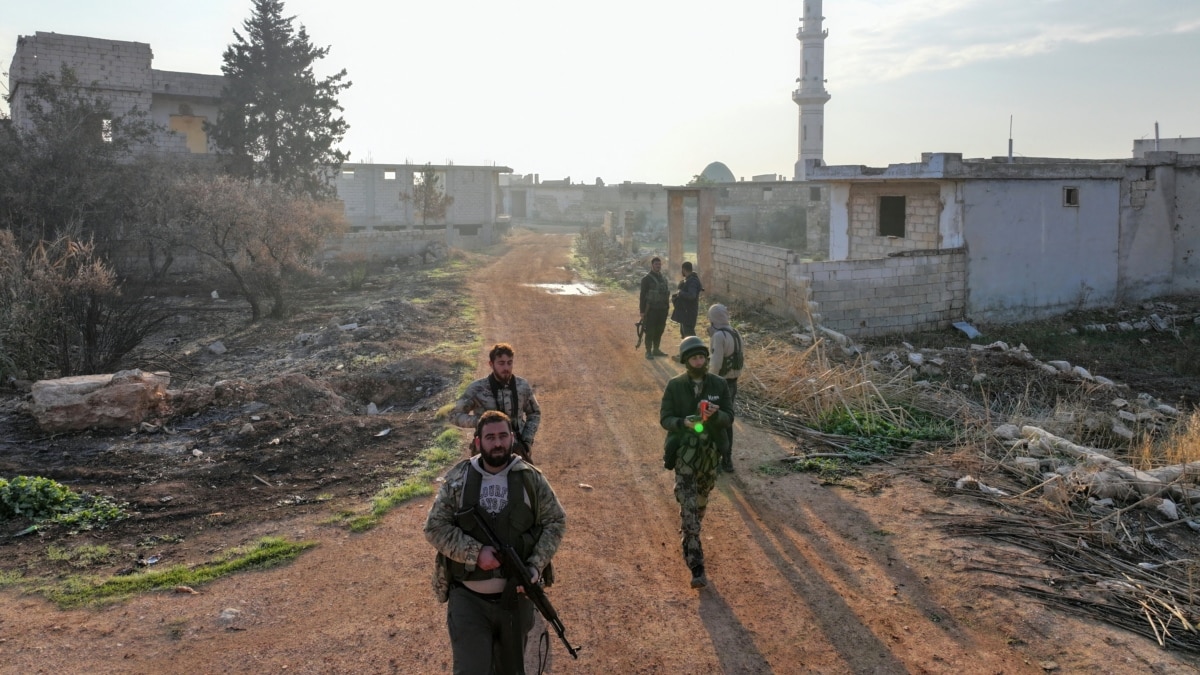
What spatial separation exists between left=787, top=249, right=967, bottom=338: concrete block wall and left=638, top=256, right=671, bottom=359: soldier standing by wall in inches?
119

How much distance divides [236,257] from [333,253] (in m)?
8.63

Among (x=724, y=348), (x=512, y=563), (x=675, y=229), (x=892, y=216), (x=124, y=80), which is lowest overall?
(x=512, y=563)

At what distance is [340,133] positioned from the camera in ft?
117

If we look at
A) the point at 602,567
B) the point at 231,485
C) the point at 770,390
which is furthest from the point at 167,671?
the point at 770,390

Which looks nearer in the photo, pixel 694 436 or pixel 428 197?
pixel 694 436

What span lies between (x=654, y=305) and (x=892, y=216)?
7.88 m

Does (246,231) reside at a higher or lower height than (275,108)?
lower

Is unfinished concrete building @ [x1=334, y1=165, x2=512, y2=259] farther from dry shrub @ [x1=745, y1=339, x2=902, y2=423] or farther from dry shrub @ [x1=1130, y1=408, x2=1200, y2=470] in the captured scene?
dry shrub @ [x1=1130, y1=408, x2=1200, y2=470]

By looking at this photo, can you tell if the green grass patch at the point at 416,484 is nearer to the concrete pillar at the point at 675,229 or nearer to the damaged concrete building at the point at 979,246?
the damaged concrete building at the point at 979,246

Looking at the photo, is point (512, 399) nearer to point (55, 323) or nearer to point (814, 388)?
point (814, 388)

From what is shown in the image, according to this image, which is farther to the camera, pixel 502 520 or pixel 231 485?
pixel 231 485

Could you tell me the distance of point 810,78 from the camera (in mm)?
51875

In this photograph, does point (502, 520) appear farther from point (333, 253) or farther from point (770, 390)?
point (333, 253)

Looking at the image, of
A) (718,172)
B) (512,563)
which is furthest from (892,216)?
(718,172)
